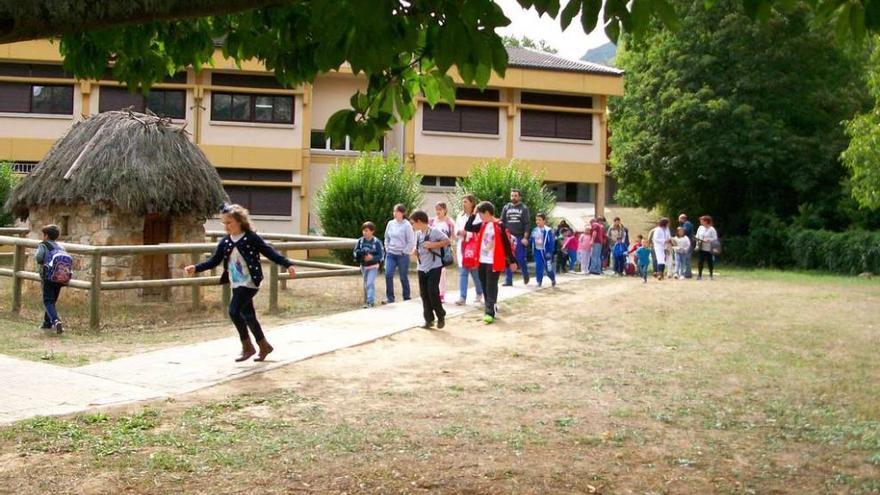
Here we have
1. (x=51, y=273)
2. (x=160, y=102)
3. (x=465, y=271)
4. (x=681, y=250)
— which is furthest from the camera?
(x=160, y=102)

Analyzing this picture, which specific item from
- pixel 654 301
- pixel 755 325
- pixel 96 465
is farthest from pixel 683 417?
pixel 654 301

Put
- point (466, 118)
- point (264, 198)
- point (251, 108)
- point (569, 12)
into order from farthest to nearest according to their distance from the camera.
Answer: point (466, 118) < point (264, 198) < point (251, 108) < point (569, 12)

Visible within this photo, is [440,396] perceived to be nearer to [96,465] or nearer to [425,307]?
[96,465]

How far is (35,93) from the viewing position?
3091 centimetres

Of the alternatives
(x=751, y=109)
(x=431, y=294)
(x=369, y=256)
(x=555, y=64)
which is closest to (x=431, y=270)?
(x=431, y=294)

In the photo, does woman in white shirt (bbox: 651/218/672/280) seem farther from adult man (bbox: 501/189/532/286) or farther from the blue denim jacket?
the blue denim jacket

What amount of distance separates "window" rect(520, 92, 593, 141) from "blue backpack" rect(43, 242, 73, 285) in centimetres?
2341

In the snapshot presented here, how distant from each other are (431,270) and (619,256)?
40.4 ft

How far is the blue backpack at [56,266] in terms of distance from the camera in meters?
12.0

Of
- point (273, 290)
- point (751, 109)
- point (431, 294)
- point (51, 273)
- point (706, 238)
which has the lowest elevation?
point (273, 290)

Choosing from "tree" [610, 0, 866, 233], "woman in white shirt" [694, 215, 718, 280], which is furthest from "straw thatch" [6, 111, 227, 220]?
"tree" [610, 0, 866, 233]

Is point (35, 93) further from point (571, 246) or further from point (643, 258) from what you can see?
point (643, 258)

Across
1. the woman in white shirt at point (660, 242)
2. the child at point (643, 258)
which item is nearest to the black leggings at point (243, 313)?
the child at point (643, 258)

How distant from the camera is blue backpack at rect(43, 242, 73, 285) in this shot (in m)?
12.0
